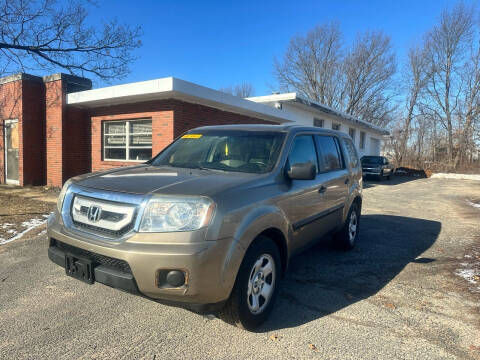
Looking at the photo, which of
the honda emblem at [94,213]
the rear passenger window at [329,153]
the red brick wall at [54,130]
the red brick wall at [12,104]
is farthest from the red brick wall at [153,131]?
the honda emblem at [94,213]

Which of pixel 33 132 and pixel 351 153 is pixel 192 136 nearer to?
pixel 351 153

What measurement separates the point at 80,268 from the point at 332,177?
3162 millimetres

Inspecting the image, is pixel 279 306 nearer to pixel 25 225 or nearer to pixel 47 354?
pixel 47 354

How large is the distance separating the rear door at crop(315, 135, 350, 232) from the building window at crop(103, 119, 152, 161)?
7091 millimetres

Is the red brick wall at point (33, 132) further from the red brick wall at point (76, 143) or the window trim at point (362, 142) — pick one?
the window trim at point (362, 142)

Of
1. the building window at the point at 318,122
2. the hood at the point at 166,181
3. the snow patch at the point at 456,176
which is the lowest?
the snow patch at the point at 456,176

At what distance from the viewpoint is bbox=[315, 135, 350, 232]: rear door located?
14.1 ft

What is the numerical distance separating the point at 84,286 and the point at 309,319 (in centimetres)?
248

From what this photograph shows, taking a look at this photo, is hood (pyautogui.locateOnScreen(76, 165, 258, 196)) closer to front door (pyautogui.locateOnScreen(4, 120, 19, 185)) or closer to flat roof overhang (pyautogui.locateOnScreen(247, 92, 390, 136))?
front door (pyautogui.locateOnScreen(4, 120, 19, 185))

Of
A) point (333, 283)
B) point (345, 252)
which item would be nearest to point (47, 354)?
point (333, 283)

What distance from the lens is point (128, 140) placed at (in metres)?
11.1

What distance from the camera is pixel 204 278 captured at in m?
2.37

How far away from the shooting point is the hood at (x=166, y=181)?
260cm

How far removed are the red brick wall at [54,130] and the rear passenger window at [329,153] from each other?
32.3 ft
